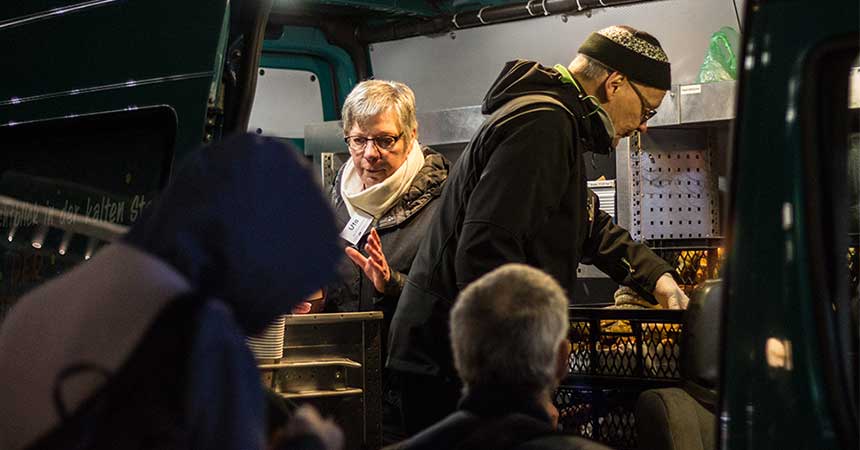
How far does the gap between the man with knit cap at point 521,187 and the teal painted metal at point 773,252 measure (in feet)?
3.06

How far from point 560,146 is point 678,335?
587 millimetres

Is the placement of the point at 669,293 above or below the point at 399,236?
below

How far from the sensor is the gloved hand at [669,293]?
137 inches

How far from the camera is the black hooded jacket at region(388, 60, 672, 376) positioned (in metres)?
2.64

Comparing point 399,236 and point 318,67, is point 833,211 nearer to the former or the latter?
point 399,236

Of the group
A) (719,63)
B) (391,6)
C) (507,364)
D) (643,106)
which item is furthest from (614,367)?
(391,6)

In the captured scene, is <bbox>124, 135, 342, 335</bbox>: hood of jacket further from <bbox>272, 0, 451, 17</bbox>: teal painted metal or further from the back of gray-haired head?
<bbox>272, 0, 451, 17</bbox>: teal painted metal

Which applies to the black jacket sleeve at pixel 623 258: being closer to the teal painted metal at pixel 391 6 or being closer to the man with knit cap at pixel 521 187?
the man with knit cap at pixel 521 187

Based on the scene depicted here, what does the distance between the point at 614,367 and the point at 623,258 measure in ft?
2.46

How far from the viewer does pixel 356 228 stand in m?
3.81

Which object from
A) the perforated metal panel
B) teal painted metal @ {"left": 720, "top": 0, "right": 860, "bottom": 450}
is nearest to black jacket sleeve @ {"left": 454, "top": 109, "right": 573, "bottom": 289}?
teal painted metal @ {"left": 720, "top": 0, "right": 860, "bottom": 450}

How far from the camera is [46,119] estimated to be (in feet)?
9.37

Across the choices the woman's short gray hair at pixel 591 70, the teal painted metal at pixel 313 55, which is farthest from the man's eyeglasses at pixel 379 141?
the teal painted metal at pixel 313 55

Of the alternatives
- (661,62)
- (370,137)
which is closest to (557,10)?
(370,137)
